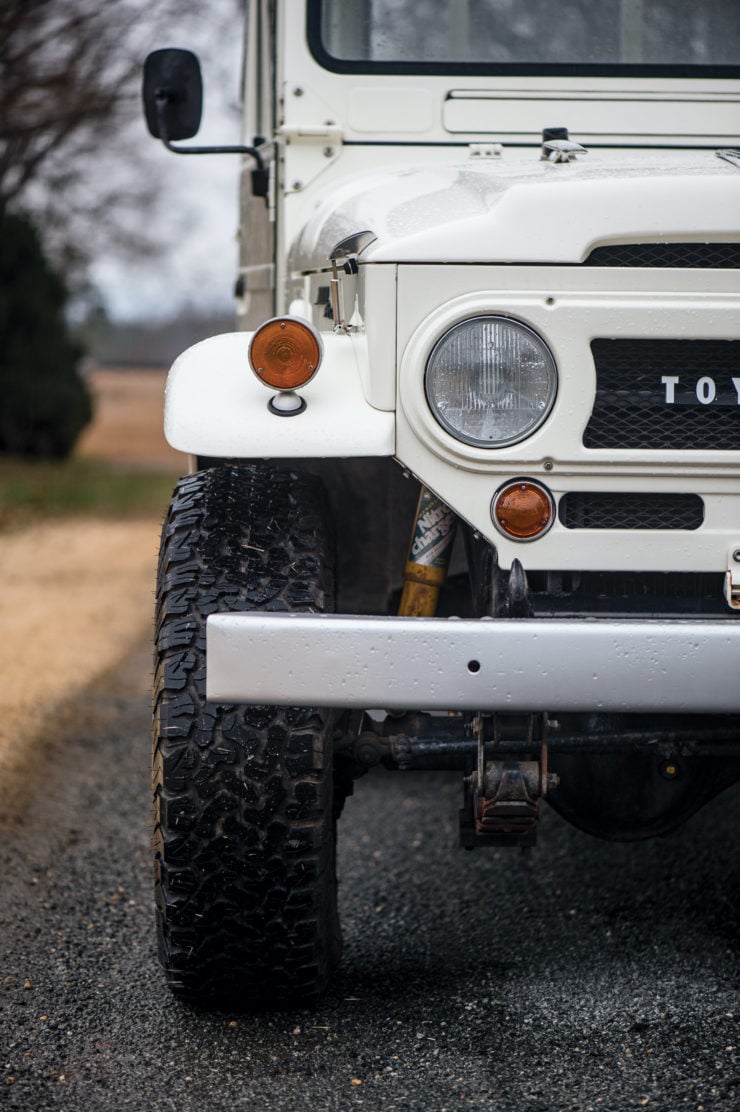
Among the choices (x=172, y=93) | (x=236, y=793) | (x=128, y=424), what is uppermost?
(x=172, y=93)

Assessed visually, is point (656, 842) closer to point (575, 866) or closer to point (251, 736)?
point (575, 866)

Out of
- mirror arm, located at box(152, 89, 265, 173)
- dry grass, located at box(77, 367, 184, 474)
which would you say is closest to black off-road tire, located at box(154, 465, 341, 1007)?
mirror arm, located at box(152, 89, 265, 173)

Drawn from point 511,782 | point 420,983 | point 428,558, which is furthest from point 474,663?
point 420,983

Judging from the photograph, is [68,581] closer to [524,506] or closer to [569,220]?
[524,506]

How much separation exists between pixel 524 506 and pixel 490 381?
26cm

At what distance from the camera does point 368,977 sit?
10.7ft

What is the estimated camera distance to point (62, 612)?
8.30 meters

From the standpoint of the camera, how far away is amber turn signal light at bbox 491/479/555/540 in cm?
280

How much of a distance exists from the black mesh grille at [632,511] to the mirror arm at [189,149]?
1883 millimetres

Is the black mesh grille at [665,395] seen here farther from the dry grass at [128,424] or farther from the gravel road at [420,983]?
the dry grass at [128,424]

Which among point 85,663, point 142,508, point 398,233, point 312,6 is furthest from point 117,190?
point 398,233

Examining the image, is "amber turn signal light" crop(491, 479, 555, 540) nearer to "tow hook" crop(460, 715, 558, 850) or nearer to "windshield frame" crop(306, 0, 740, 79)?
"tow hook" crop(460, 715, 558, 850)

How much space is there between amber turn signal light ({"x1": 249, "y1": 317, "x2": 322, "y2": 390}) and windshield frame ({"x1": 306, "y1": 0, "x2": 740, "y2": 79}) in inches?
58.1

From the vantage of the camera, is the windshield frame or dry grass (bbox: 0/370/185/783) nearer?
the windshield frame
